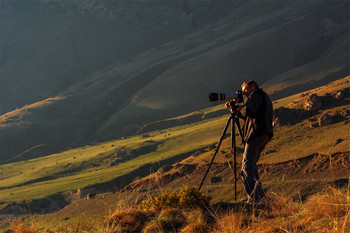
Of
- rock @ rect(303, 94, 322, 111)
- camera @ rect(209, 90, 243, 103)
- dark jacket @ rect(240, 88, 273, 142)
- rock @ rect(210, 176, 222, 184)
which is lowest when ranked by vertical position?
rock @ rect(210, 176, 222, 184)

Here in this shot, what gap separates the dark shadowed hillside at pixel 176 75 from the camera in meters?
49.9

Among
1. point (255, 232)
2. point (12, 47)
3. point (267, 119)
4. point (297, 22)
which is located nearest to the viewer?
point (255, 232)

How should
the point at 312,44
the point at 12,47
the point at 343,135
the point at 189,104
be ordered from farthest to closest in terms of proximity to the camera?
the point at 12,47 → the point at 312,44 → the point at 189,104 → the point at 343,135

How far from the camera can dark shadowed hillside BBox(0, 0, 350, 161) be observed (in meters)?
49.9

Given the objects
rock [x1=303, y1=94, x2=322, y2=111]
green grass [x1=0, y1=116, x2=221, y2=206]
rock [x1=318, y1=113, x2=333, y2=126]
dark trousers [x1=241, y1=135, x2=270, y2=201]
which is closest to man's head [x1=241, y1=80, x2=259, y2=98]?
dark trousers [x1=241, y1=135, x2=270, y2=201]

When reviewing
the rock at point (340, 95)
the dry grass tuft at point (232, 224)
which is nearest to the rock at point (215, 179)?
the rock at point (340, 95)

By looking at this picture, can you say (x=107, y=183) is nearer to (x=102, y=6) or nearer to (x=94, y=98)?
(x=94, y=98)

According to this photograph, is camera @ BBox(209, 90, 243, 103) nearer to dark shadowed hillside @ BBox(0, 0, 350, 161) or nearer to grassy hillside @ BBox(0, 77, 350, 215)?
grassy hillside @ BBox(0, 77, 350, 215)

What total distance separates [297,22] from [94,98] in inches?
1800

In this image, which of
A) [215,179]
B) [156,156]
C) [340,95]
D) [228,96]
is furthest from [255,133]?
[156,156]

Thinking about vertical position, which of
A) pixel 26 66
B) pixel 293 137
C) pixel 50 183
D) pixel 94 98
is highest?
pixel 26 66

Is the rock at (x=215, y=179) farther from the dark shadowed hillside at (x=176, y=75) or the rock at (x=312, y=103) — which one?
the dark shadowed hillside at (x=176, y=75)

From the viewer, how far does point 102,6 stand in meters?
127

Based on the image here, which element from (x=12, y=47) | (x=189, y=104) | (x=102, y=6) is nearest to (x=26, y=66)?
(x=12, y=47)
